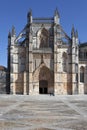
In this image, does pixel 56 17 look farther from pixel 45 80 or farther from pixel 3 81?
pixel 3 81

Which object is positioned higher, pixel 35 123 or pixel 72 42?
pixel 72 42

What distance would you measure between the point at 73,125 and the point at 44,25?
50.6 m

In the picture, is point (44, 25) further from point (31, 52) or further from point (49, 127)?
point (49, 127)

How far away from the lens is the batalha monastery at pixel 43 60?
6362 cm

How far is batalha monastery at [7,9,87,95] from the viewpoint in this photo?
63625 mm

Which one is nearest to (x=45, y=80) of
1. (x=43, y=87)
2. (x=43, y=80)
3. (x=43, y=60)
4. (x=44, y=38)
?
(x=43, y=80)

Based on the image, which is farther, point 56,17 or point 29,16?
point 56,17

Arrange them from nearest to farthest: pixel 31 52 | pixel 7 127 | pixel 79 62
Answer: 1. pixel 7 127
2. pixel 31 52
3. pixel 79 62

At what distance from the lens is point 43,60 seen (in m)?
64.8

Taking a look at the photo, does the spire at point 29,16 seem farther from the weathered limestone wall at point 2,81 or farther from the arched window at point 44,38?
the weathered limestone wall at point 2,81

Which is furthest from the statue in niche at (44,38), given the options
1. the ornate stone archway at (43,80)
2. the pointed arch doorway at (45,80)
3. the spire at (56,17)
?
the pointed arch doorway at (45,80)

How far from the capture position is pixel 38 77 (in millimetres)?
64875

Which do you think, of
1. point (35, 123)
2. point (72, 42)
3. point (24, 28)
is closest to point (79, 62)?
point (72, 42)

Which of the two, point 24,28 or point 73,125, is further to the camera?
point 24,28
